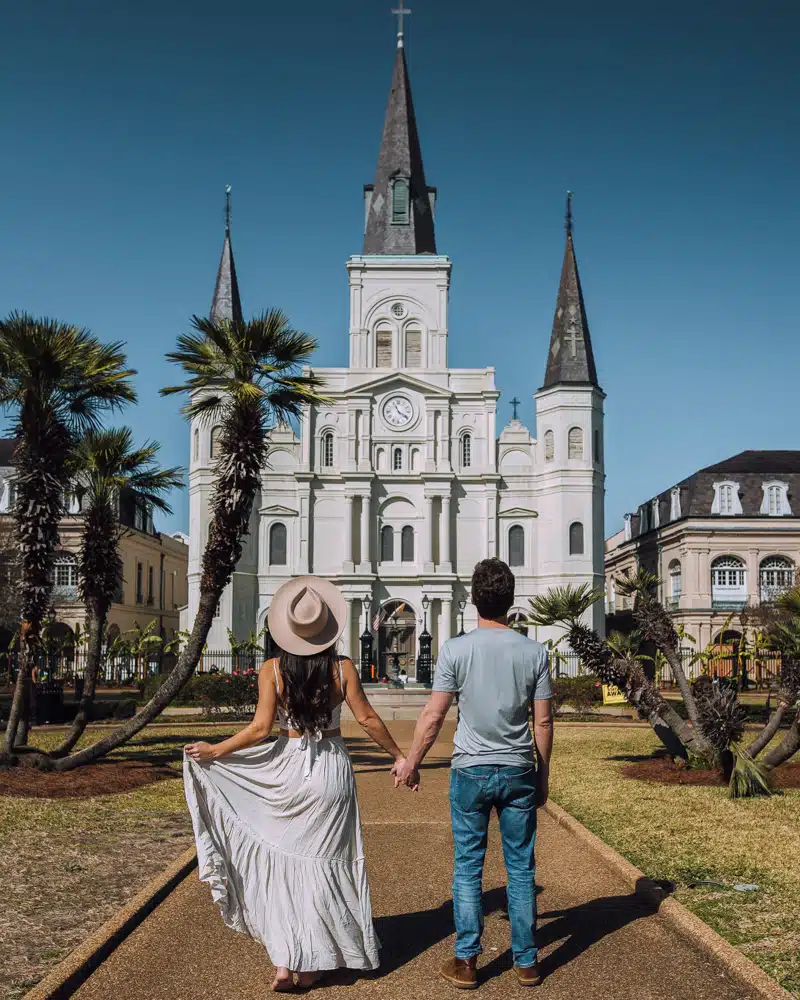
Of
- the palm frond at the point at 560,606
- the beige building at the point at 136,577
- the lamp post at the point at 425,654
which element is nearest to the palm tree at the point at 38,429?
the palm frond at the point at 560,606

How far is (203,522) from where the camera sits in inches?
2302

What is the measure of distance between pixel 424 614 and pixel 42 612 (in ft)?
139

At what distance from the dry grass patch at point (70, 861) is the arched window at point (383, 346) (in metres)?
46.6

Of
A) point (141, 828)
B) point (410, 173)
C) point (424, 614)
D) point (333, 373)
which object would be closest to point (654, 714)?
point (141, 828)

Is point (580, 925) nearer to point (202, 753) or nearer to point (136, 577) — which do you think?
point (202, 753)

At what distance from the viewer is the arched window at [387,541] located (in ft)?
195

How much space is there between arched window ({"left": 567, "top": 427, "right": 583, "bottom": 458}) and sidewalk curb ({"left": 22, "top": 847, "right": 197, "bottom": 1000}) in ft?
168

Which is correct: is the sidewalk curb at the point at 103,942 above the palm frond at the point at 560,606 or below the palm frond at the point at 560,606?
below

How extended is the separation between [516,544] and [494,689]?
53526 millimetres

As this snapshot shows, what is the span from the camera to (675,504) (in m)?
63.2

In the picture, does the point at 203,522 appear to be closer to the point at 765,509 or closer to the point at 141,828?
the point at 765,509

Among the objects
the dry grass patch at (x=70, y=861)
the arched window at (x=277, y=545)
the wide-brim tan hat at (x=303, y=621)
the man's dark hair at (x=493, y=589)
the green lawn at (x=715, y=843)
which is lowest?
the dry grass patch at (x=70, y=861)

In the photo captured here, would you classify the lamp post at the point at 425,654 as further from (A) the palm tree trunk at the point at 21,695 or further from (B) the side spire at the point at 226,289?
(A) the palm tree trunk at the point at 21,695

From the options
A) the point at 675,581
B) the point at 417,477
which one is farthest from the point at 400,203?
the point at 675,581
